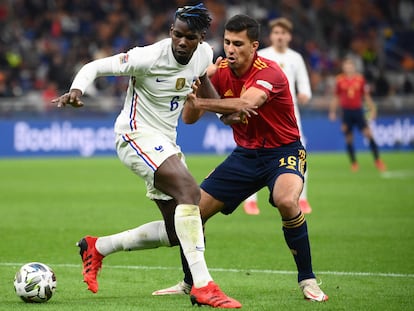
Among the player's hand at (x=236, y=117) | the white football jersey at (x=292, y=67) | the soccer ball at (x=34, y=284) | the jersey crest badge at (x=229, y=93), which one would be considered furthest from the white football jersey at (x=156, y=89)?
the white football jersey at (x=292, y=67)

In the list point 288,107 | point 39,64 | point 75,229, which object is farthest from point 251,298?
point 39,64

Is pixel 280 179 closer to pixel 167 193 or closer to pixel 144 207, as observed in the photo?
pixel 167 193

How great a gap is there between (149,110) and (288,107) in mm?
1234

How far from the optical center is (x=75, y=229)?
39.3ft

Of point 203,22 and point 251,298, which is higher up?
point 203,22

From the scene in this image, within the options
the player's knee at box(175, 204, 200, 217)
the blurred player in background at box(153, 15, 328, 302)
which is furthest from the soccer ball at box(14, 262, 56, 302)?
the player's knee at box(175, 204, 200, 217)

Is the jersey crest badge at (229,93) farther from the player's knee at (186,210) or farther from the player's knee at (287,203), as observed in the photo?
the player's knee at (186,210)

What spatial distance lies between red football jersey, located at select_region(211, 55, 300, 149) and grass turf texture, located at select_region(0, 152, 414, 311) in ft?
4.11

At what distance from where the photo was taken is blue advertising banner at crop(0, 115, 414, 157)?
86.6 feet

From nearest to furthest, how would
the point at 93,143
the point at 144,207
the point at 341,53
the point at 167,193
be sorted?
the point at 167,193 < the point at 144,207 < the point at 93,143 < the point at 341,53

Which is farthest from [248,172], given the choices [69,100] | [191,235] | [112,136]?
[112,136]

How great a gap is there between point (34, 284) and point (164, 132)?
1541mm

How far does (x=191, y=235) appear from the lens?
6.92 metres

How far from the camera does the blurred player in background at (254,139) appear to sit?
7.43m
